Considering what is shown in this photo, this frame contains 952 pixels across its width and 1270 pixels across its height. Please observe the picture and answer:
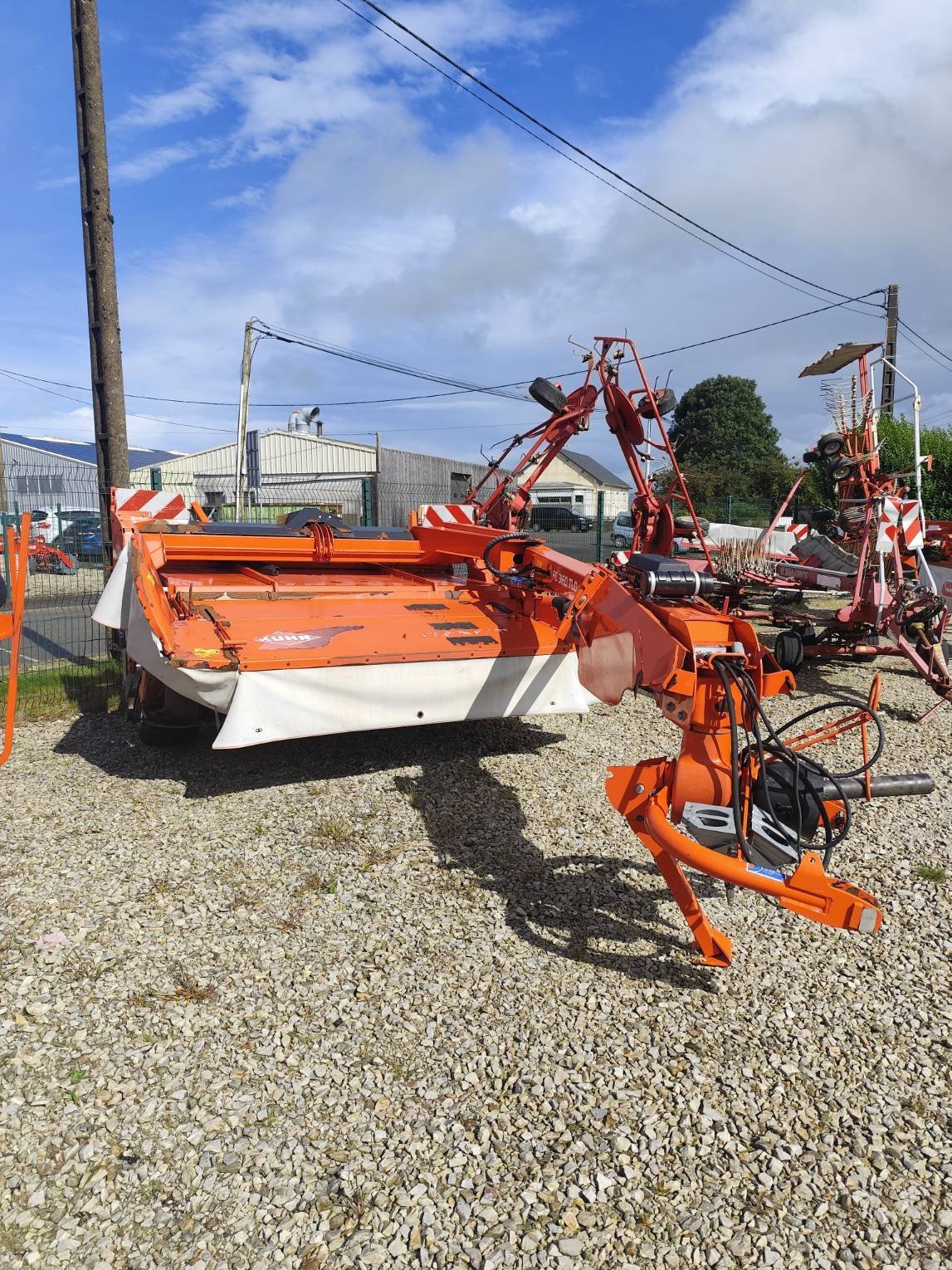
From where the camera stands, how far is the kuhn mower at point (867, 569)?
639 cm

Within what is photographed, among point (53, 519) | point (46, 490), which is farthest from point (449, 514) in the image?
point (53, 519)

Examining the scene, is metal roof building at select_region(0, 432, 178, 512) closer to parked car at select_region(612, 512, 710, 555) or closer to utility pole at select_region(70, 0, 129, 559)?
utility pole at select_region(70, 0, 129, 559)

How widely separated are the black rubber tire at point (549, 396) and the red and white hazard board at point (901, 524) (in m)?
2.60

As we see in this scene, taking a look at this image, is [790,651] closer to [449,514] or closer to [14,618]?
[449,514]

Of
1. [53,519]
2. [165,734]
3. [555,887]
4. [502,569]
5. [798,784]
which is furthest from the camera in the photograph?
[53,519]

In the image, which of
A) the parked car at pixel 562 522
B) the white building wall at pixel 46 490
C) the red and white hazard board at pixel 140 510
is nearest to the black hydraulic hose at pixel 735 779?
the red and white hazard board at pixel 140 510

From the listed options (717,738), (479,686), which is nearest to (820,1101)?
(717,738)

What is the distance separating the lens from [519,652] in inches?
176

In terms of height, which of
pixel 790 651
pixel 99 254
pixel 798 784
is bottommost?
pixel 790 651

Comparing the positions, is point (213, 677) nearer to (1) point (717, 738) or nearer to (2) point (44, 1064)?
(2) point (44, 1064)

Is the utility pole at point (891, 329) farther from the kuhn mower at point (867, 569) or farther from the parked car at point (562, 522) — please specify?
the kuhn mower at point (867, 569)

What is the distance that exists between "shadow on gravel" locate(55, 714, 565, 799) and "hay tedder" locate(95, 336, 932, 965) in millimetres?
270

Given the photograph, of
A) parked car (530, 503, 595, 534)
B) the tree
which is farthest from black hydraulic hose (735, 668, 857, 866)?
the tree

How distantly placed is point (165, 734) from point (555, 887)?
108 inches
